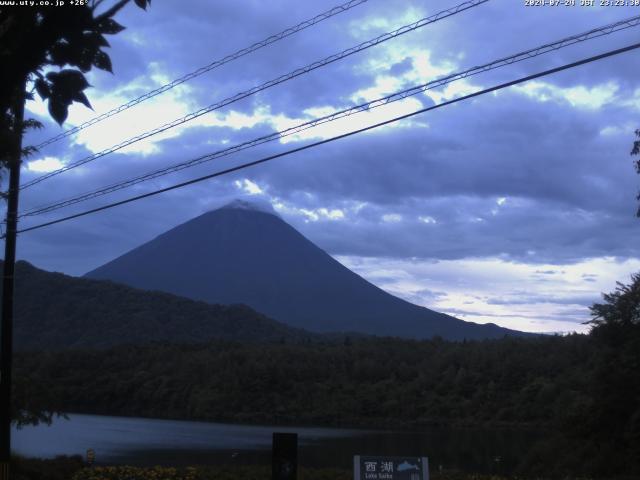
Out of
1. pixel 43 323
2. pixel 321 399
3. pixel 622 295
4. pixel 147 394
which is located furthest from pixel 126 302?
pixel 622 295

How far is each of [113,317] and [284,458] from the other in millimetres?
130843

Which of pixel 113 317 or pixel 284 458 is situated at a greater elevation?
pixel 113 317

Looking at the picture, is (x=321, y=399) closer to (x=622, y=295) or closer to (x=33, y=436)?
(x=33, y=436)

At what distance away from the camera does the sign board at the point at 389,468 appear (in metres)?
10.8

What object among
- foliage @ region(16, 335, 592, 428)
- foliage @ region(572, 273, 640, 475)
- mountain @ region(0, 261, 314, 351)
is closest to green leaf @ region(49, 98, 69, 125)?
foliage @ region(572, 273, 640, 475)

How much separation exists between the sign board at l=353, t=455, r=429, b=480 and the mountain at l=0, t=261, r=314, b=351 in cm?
11766

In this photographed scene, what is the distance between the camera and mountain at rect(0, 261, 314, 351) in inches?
5098

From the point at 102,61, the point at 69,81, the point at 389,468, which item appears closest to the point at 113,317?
the point at 389,468

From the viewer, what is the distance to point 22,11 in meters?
4.06

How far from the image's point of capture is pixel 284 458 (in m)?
10.6

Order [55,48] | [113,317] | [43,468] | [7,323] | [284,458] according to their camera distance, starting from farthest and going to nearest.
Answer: [113,317] < [43,468] < [7,323] < [284,458] < [55,48]

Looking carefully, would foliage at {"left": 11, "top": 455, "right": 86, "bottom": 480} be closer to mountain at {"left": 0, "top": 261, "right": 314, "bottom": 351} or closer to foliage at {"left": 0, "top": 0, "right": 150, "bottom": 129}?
foliage at {"left": 0, "top": 0, "right": 150, "bottom": 129}

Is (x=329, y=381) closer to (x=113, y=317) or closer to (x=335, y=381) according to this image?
(x=335, y=381)

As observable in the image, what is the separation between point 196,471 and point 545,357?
219ft
